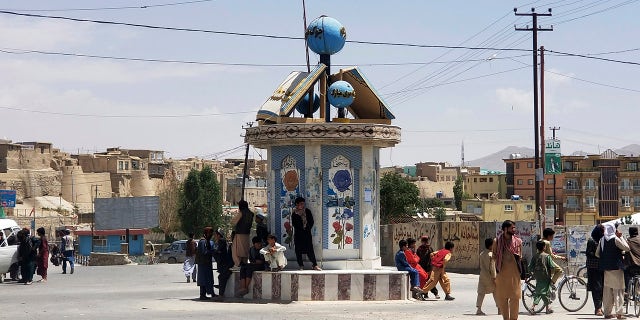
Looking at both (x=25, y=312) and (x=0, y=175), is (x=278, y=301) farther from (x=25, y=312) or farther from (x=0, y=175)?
(x=0, y=175)

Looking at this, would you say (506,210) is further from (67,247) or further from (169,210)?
(67,247)

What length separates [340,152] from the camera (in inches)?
749

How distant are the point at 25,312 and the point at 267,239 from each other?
4.35 m

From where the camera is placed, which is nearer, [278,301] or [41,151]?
[278,301]

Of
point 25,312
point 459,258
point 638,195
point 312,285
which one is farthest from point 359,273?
point 638,195

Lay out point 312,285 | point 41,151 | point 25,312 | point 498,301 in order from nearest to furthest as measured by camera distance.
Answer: point 498,301 → point 25,312 → point 312,285 → point 41,151

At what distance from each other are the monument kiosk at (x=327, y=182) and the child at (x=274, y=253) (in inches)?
8.1

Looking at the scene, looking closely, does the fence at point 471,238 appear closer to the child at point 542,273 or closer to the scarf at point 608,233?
the child at point 542,273

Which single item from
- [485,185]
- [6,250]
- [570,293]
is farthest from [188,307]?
[485,185]

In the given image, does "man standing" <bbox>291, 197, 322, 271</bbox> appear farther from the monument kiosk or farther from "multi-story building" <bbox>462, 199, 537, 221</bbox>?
→ "multi-story building" <bbox>462, 199, 537, 221</bbox>

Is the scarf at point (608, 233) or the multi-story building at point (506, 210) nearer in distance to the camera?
the scarf at point (608, 233)

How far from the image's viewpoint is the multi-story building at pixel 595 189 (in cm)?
11738

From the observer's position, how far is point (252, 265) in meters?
18.7

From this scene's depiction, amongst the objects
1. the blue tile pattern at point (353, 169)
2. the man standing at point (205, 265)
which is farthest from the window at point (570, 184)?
the man standing at point (205, 265)
